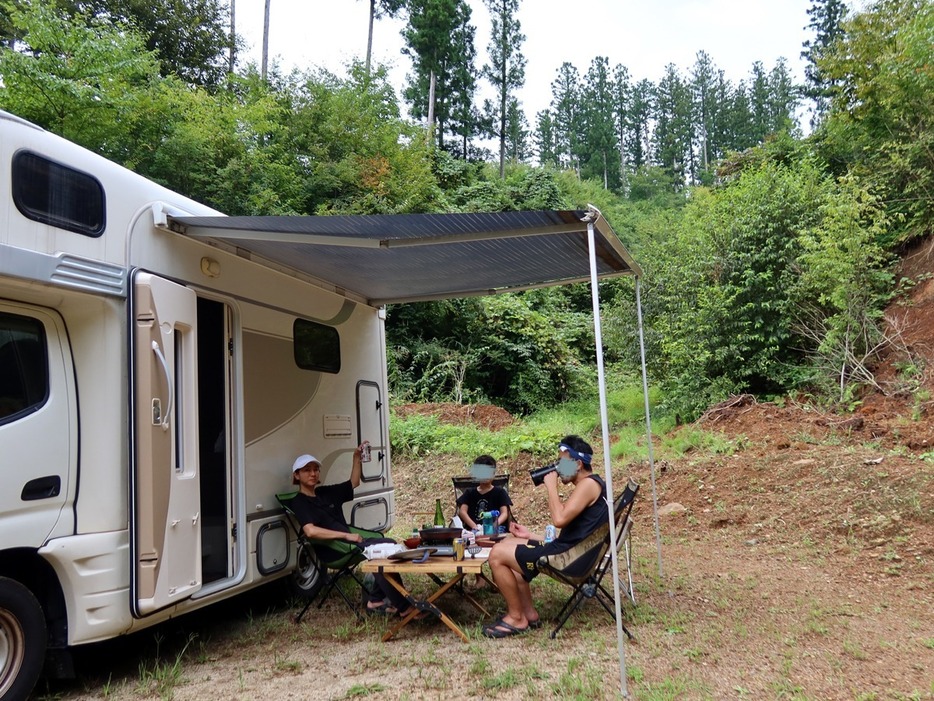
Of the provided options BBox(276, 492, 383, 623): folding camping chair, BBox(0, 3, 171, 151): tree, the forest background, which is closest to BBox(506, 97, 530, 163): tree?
the forest background

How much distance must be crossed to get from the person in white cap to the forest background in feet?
25.1

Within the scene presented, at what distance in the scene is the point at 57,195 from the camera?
130 inches

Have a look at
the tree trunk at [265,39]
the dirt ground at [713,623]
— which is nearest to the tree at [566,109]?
the tree trunk at [265,39]

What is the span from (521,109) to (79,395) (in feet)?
111

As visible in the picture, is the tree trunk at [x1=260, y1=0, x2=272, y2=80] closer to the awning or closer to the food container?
the awning

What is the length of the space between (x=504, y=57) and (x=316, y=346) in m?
30.0

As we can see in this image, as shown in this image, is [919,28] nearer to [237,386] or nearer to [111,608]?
[237,386]

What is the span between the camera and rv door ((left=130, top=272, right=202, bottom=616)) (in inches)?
136

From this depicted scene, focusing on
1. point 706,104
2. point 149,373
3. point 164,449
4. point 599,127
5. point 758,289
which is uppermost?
point 706,104

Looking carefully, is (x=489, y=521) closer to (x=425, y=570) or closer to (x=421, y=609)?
(x=421, y=609)

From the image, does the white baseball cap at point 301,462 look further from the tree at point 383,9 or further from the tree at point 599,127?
the tree at point 599,127

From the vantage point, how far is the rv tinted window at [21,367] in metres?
3.13

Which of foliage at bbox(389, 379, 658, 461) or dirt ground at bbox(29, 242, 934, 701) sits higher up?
foliage at bbox(389, 379, 658, 461)

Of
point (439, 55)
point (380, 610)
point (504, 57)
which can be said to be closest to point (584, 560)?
point (380, 610)
